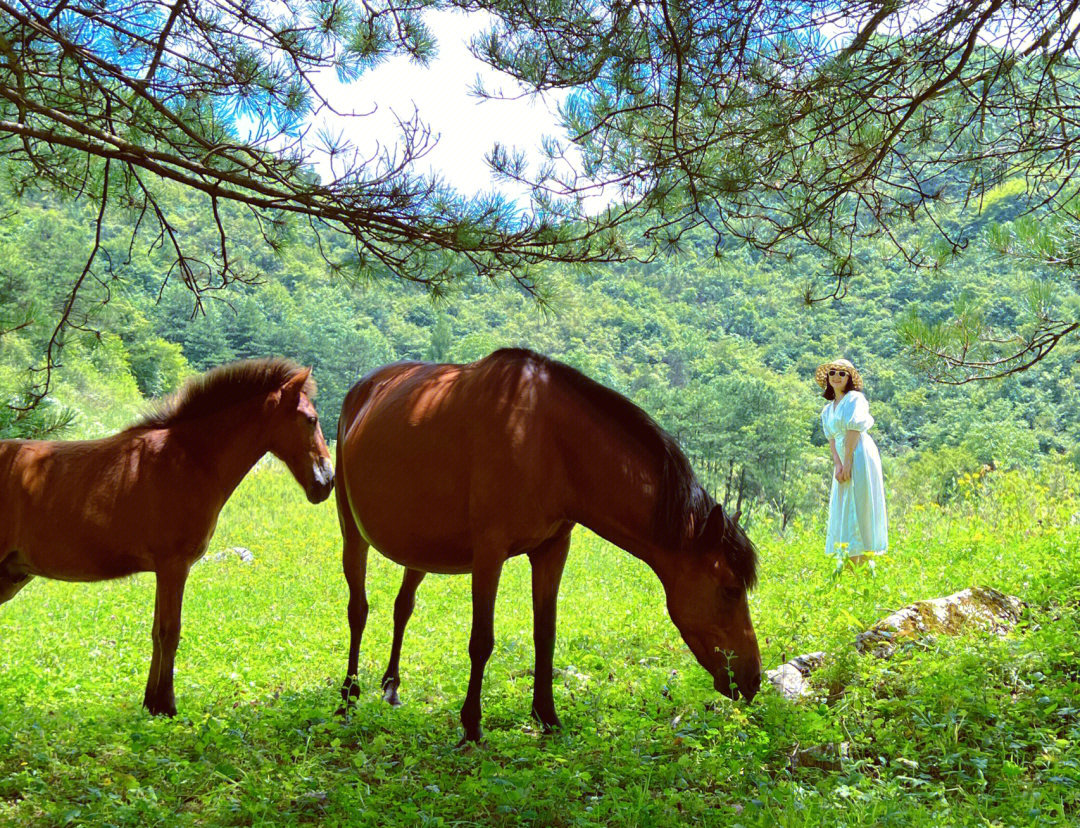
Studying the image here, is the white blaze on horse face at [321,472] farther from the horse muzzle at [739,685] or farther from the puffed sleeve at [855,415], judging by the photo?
the puffed sleeve at [855,415]

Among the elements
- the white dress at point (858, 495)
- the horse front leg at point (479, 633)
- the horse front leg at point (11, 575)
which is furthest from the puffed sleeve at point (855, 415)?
the horse front leg at point (11, 575)

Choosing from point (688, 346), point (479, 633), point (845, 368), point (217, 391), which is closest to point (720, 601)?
point (479, 633)

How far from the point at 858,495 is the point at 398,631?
3785 millimetres

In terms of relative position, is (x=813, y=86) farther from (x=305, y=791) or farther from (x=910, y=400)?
(x=910, y=400)

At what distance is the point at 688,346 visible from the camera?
4088 cm

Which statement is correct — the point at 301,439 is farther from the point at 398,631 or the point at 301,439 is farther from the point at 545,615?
the point at 545,615

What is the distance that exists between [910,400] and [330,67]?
31.6 m

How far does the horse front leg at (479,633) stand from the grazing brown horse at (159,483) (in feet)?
3.23

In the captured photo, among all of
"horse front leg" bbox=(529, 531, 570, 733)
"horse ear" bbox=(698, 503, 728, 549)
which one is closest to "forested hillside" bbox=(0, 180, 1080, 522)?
"horse front leg" bbox=(529, 531, 570, 733)

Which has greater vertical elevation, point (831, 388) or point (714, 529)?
point (831, 388)

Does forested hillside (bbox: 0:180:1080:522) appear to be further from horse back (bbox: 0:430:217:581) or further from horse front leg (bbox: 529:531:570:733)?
horse front leg (bbox: 529:531:570:733)

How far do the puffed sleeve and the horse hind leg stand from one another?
141 inches

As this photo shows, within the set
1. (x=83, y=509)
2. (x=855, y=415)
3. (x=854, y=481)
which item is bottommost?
(x=83, y=509)

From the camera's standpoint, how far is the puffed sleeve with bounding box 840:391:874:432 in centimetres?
631
